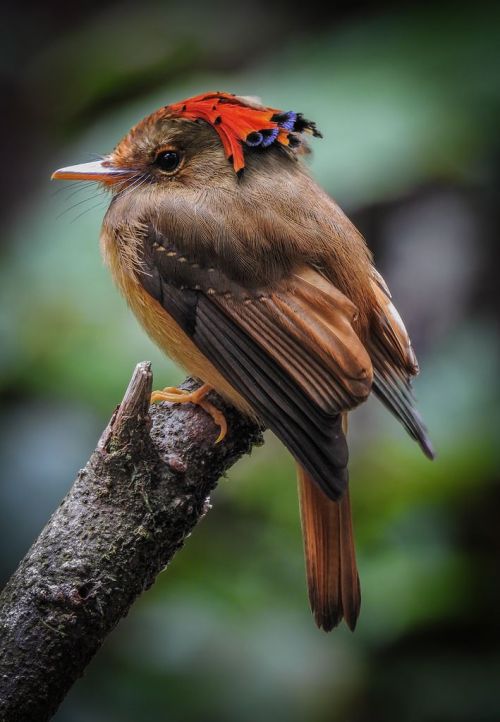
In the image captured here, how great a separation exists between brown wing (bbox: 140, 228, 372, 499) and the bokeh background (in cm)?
65

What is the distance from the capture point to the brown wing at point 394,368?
2.84 meters

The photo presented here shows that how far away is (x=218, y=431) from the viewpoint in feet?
8.67

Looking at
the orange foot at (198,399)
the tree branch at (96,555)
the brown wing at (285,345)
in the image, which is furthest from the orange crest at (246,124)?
the tree branch at (96,555)

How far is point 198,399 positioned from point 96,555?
569 mm

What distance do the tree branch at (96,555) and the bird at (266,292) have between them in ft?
0.85

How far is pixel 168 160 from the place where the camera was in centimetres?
304

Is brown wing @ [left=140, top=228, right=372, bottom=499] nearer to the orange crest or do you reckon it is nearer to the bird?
the bird

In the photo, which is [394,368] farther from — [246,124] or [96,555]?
[96,555]

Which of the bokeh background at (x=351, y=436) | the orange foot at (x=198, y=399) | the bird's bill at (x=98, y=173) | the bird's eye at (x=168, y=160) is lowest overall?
the bokeh background at (x=351, y=436)

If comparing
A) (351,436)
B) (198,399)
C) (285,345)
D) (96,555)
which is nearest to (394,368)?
(285,345)

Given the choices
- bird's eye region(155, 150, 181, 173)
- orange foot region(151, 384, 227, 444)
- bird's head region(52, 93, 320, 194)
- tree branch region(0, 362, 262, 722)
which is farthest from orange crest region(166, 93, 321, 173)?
tree branch region(0, 362, 262, 722)

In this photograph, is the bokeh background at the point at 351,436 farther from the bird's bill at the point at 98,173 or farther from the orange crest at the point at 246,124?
the orange crest at the point at 246,124

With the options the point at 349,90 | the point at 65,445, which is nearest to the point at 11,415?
the point at 65,445

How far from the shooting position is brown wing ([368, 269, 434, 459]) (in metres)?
2.84
